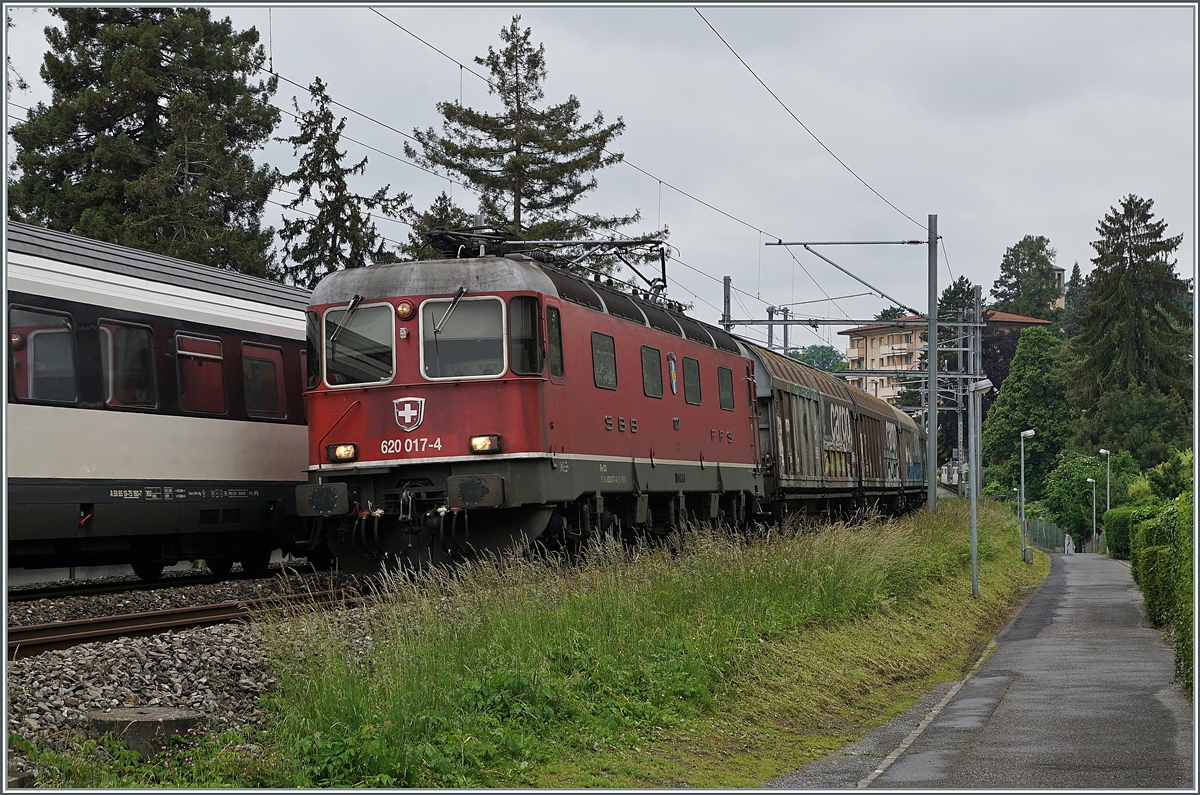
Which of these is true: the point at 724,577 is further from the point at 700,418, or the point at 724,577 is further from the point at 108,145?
the point at 108,145

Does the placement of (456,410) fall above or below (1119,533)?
above

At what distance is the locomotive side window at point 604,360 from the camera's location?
16.2m

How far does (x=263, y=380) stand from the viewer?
17500 millimetres

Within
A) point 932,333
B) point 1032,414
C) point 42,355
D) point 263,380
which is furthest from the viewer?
point 1032,414

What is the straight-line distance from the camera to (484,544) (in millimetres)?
15094

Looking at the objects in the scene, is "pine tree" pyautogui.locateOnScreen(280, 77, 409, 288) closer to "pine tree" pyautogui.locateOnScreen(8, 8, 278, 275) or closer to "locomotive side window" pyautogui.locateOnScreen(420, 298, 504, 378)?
"pine tree" pyautogui.locateOnScreen(8, 8, 278, 275)

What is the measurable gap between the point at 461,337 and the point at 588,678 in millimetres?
6140

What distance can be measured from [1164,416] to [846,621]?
249 ft

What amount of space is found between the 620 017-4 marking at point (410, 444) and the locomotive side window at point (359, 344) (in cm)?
71

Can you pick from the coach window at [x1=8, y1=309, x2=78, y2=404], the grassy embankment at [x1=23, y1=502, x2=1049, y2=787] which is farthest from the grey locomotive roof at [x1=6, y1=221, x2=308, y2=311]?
the grassy embankment at [x1=23, y1=502, x2=1049, y2=787]

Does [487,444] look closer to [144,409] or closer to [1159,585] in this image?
[144,409]

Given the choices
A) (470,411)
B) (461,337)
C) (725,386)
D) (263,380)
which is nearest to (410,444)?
(470,411)

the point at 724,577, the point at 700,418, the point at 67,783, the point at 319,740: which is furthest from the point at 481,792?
the point at 700,418

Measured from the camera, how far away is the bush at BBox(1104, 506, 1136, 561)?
52.7 m
